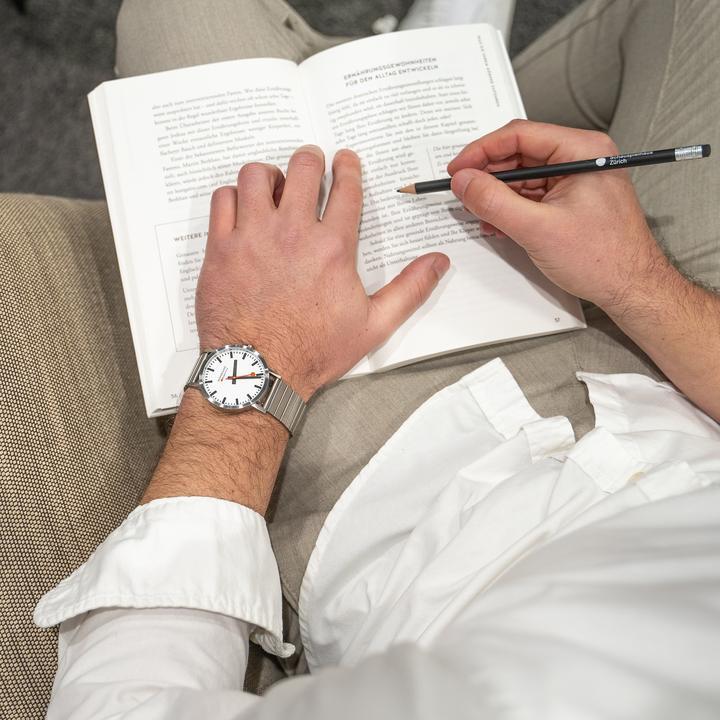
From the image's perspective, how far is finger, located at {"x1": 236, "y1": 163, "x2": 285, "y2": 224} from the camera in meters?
0.71

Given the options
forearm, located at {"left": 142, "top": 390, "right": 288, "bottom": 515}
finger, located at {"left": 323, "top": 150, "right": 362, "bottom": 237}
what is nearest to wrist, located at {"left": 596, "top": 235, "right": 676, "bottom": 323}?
finger, located at {"left": 323, "top": 150, "right": 362, "bottom": 237}

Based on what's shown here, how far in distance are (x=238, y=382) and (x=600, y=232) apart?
0.43 metres

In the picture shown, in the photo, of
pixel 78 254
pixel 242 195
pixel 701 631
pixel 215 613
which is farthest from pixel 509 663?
pixel 78 254

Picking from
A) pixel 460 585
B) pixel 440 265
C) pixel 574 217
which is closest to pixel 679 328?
pixel 574 217

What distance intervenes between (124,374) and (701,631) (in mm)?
664

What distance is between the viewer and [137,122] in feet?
2.50

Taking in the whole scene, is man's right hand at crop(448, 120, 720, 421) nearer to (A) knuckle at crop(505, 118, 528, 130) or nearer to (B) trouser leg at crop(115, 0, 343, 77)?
(A) knuckle at crop(505, 118, 528, 130)

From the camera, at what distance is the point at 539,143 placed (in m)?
0.73

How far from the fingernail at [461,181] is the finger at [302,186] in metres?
0.16

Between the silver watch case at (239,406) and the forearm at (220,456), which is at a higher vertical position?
the silver watch case at (239,406)

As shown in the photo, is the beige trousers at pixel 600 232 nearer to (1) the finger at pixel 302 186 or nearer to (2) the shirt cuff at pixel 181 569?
(2) the shirt cuff at pixel 181 569

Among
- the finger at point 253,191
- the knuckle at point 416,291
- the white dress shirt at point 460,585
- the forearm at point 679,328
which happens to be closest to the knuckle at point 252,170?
the finger at point 253,191

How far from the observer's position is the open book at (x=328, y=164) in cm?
73

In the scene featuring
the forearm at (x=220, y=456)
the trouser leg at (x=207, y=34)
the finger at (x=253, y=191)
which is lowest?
the forearm at (x=220, y=456)
